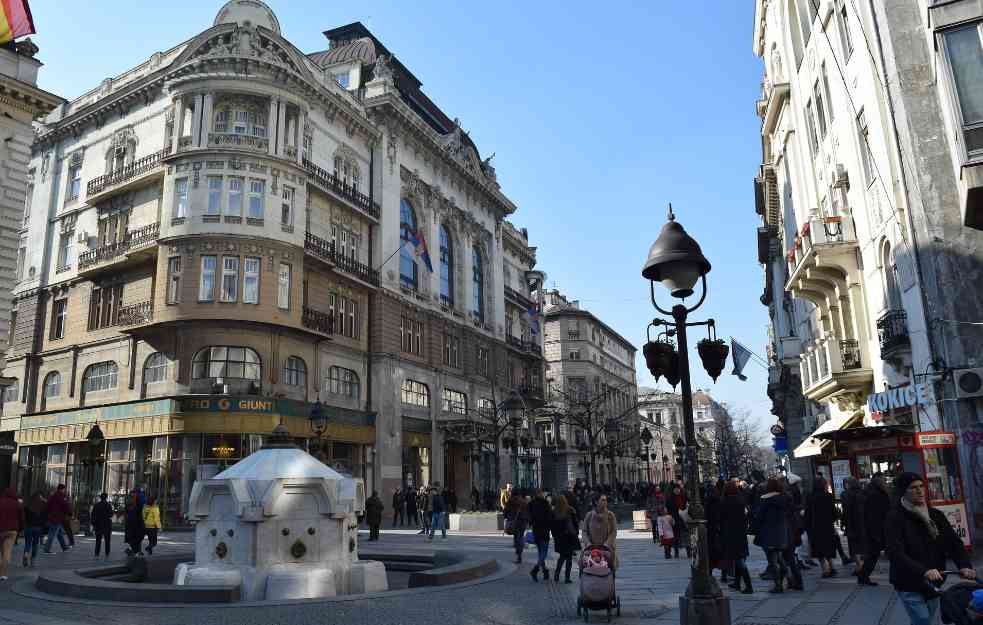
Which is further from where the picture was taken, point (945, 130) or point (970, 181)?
point (945, 130)

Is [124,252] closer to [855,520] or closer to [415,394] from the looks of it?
[415,394]

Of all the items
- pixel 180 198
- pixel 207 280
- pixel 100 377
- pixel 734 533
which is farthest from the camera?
pixel 100 377

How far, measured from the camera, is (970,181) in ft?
49.4

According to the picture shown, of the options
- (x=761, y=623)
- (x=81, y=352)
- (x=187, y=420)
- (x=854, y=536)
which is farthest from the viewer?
(x=81, y=352)

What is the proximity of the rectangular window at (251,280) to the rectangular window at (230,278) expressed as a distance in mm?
336

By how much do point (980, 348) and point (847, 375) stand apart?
5.71 meters

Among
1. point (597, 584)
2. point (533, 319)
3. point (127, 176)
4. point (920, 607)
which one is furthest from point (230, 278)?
point (533, 319)

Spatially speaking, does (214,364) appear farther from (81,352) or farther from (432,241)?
(432,241)

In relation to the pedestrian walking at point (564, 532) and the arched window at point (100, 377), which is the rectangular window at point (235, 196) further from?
the pedestrian walking at point (564, 532)

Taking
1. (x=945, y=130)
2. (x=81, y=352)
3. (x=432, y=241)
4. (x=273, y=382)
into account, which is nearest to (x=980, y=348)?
(x=945, y=130)

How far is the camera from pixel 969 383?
16.5 m

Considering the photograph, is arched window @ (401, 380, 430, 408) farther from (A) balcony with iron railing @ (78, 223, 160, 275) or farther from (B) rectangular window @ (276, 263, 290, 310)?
(A) balcony with iron railing @ (78, 223, 160, 275)

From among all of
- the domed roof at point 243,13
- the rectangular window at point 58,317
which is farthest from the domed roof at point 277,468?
the rectangular window at point 58,317

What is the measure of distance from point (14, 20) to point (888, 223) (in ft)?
89.0
